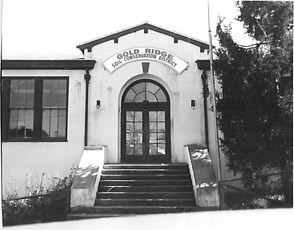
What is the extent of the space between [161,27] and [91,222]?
6.25 feet

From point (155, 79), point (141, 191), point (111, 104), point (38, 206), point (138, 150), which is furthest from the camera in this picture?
point (155, 79)

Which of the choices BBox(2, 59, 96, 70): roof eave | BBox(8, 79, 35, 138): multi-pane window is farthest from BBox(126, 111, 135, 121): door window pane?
BBox(8, 79, 35, 138): multi-pane window

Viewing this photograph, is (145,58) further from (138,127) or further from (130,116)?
(138,127)

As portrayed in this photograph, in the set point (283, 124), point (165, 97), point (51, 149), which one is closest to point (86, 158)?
point (51, 149)

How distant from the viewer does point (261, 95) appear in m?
3.12

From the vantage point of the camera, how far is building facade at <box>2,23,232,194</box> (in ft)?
10.2

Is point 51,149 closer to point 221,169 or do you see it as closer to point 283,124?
point 221,169

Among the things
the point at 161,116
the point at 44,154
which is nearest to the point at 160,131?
the point at 161,116

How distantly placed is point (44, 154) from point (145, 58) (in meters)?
1.40

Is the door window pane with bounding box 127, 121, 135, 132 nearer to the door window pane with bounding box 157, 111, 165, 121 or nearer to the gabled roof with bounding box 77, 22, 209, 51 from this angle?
the door window pane with bounding box 157, 111, 165, 121

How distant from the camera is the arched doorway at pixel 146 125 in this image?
11.5 ft

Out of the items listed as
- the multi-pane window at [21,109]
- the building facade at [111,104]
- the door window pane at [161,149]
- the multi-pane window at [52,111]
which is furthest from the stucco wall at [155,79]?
the multi-pane window at [21,109]

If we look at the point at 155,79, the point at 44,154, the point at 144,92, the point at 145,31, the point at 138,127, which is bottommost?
the point at 44,154

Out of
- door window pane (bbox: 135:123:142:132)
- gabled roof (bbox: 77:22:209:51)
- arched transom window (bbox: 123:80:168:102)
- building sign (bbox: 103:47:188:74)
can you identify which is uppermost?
gabled roof (bbox: 77:22:209:51)
